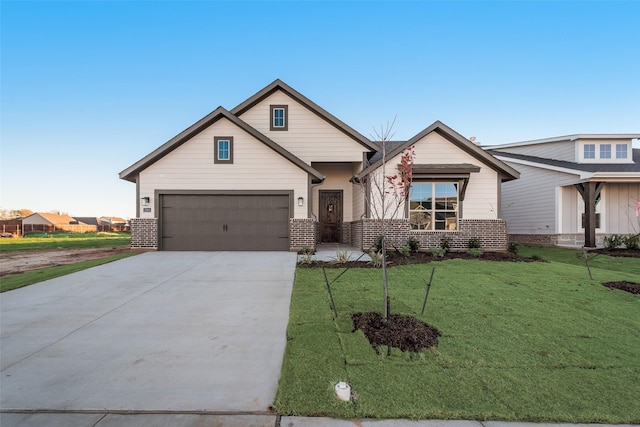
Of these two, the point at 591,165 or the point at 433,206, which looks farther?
the point at 591,165

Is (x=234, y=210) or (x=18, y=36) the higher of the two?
(x=18, y=36)

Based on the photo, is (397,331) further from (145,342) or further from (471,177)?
(471,177)

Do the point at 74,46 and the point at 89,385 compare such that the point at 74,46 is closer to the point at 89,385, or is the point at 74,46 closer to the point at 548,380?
the point at 89,385

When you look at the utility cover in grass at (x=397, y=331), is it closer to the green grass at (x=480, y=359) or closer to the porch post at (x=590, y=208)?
the green grass at (x=480, y=359)

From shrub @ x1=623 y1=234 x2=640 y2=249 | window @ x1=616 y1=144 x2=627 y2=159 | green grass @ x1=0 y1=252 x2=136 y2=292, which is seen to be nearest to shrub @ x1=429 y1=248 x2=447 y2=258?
shrub @ x1=623 y1=234 x2=640 y2=249

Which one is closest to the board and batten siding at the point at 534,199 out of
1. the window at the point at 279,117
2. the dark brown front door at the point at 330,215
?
the dark brown front door at the point at 330,215

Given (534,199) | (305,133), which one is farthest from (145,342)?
(534,199)

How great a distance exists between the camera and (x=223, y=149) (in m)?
11.8

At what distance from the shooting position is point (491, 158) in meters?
11.7

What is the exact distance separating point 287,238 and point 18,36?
14776 millimetres

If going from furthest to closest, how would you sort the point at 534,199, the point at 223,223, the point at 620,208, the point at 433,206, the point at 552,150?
the point at 552,150
the point at 534,199
the point at 620,208
the point at 433,206
the point at 223,223

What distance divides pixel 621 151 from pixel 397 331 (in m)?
20.8

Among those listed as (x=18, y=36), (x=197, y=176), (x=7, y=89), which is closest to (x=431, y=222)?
(x=197, y=176)

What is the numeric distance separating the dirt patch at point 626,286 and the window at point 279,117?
12.0 m
